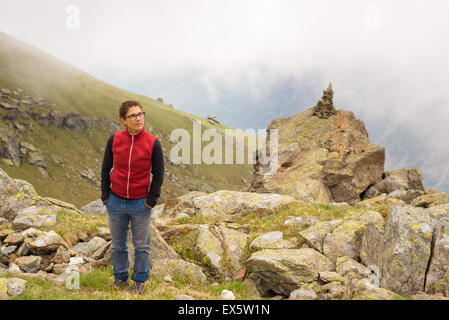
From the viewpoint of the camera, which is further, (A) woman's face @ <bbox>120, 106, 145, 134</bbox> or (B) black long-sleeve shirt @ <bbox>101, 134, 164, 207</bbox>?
(B) black long-sleeve shirt @ <bbox>101, 134, 164, 207</bbox>

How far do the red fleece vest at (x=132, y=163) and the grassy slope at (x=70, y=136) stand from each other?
93317 millimetres

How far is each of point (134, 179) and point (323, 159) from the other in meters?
21.5

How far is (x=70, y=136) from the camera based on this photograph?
373 ft

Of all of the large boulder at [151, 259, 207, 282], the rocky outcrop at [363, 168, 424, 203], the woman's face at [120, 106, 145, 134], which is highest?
the rocky outcrop at [363, 168, 424, 203]

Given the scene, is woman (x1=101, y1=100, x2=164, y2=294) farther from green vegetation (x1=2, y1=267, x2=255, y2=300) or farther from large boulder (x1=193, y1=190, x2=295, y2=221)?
large boulder (x1=193, y1=190, x2=295, y2=221)

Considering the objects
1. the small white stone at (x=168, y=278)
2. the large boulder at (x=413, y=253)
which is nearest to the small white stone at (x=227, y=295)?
the small white stone at (x=168, y=278)

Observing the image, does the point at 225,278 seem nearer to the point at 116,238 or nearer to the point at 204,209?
the point at 116,238

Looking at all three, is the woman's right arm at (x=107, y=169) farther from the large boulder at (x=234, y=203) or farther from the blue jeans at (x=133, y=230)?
the large boulder at (x=234, y=203)

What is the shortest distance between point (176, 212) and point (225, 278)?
8.18m

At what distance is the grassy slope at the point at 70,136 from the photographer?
306 feet

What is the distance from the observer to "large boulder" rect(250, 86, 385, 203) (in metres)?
24.0

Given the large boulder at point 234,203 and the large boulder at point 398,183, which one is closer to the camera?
the large boulder at point 234,203

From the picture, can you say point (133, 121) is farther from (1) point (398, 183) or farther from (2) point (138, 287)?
(1) point (398, 183)

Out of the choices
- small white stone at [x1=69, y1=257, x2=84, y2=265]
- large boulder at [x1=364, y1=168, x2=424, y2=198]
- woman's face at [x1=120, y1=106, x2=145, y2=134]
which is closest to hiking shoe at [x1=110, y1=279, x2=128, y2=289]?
small white stone at [x1=69, y1=257, x2=84, y2=265]
